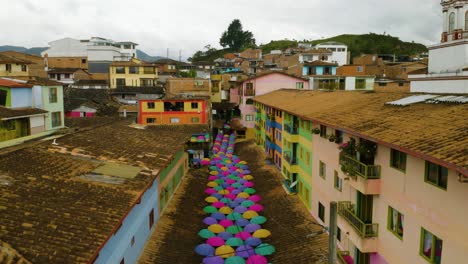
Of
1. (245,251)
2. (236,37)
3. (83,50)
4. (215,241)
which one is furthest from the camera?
(236,37)

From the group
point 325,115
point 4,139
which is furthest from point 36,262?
point 4,139

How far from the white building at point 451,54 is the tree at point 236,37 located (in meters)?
141

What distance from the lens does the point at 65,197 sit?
54.5ft

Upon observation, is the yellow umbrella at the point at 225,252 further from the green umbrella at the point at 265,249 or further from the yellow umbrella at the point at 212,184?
the yellow umbrella at the point at 212,184

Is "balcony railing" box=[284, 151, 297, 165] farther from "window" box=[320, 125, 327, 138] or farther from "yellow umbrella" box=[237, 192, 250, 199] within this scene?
"window" box=[320, 125, 327, 138]

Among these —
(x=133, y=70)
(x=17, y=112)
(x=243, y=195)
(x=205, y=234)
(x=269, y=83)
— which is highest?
(x=133, y=70)

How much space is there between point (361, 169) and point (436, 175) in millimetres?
5189

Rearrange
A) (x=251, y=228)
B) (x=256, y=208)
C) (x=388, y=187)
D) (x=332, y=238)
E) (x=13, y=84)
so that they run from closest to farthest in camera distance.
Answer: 1. (x=332, y=238)
2. (x=388, y=187)
3. (x=251, y=228)
4. (x=256, y=208)
5. (x=13, y=84)

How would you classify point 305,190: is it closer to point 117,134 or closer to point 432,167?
point 117,134

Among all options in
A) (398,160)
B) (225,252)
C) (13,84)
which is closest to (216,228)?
(225,252)

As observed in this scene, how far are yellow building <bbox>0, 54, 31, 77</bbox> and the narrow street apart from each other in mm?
24471

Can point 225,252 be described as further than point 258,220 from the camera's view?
No

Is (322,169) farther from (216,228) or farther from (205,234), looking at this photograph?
(205,234)

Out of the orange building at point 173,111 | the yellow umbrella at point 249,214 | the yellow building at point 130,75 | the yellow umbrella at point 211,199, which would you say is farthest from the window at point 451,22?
the yellow building at point 130,75
